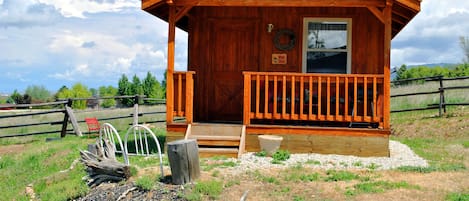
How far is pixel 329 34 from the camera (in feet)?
33.7

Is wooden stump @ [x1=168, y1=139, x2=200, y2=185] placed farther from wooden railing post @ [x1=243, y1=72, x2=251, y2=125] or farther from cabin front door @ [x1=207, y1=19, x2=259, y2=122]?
cabin front door @ [x1=207, y1=19, x2=259, y2=122]

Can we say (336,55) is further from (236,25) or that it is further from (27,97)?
(27,97)

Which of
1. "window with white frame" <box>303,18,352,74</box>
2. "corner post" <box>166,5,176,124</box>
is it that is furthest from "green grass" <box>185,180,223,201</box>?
"window with white frame" <box>303,18,352,74</box>

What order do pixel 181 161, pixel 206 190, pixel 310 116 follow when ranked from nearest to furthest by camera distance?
pixel 206 190
pixel 181 161
pixel 310 116

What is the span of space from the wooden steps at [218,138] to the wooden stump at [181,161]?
224cm

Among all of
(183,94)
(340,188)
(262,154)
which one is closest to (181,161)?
(340,188)

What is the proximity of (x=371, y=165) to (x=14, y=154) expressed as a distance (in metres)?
8.75

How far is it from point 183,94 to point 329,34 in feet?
11.0

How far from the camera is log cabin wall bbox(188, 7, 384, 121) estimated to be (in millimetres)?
10156

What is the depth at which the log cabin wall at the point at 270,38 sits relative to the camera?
33.3 ft

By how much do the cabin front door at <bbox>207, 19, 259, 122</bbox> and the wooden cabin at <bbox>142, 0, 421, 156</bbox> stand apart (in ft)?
0.07

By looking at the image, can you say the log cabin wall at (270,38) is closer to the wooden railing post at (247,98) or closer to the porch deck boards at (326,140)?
the wooden railing post at (247,98)

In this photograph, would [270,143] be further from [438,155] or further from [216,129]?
[438,155]

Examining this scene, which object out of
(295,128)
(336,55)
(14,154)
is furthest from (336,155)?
(14,154)
